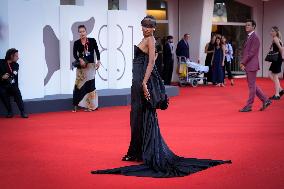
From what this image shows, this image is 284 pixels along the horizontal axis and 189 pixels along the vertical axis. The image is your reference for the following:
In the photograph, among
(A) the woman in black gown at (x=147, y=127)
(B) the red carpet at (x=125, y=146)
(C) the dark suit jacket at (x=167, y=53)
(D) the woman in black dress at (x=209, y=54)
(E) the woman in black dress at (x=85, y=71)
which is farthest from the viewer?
(D) the woman in black dress at (x=209, y=54)

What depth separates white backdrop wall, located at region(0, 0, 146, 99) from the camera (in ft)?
39.3

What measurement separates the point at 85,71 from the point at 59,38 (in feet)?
7.31

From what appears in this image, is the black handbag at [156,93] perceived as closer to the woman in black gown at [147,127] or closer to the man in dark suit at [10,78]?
the woman in black gown at [147,127]

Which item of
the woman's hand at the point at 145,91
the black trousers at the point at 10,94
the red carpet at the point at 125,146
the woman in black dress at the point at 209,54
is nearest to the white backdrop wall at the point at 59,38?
the black trousers at the point at 10,94

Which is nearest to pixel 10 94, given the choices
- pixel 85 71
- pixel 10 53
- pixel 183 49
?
pixel 10 53

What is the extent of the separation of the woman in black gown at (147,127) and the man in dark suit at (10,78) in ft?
17.1

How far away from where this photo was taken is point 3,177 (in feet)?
18.9

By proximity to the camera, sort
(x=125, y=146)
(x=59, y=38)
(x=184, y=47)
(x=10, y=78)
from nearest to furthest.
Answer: (x=125, y=146) → (x=10, y=78) → (x=59, y=38) → (x=184, y=47)

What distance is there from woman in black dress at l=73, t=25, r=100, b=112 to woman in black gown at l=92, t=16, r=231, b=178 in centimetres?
510

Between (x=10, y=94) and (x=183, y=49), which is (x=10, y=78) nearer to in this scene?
(x=10, y=94)

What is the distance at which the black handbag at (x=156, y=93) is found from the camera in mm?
6285

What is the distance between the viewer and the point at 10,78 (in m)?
11.0

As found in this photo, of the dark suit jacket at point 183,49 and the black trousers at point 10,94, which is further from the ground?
the dark suit jacket at point 183,49

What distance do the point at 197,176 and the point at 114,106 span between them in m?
7.58
